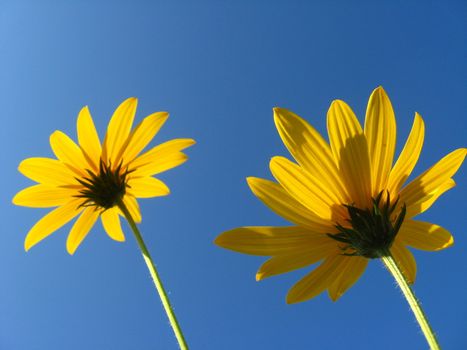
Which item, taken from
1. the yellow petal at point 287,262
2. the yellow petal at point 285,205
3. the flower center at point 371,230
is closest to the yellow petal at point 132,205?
the yellow petal at point 285,205

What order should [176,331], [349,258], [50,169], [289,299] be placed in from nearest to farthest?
[176,331] < [289,299] < [349,258] < [50,169]

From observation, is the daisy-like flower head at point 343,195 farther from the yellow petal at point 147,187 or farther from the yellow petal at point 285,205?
the yellow petal at point 147,187

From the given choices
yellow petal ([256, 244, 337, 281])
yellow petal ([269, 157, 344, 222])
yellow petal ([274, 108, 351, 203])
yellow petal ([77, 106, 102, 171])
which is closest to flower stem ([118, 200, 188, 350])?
yellow petal ([256, 244, 337, 281])

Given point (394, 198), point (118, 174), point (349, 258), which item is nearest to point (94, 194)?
point (118, 174)

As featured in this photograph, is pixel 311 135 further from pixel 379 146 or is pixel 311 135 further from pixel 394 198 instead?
pixel 394 198

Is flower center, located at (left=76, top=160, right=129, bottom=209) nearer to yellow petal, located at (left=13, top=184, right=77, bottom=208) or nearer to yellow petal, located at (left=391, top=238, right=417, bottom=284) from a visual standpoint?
yellow petal, located at (left=13, top=184, right=77, bottom=208)

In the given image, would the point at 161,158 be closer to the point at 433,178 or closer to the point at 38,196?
the point at 38,196

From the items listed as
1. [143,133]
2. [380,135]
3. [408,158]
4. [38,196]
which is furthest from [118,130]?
[408,158]
